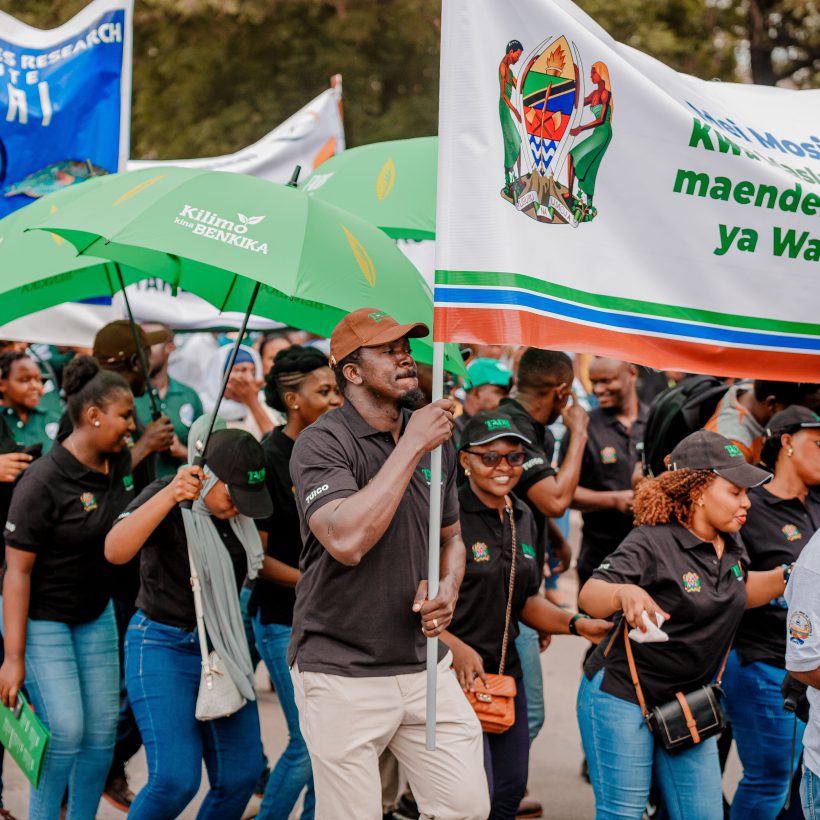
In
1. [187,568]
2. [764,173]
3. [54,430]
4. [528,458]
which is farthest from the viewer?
[54,430]

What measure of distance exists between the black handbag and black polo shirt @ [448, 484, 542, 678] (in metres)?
0.64

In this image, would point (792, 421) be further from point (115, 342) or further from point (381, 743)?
point (115, 342)

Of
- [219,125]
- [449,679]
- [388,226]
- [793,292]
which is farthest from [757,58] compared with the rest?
[449,679]

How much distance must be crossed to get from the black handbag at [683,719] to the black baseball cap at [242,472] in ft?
5.39

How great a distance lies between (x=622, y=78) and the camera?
4383mm

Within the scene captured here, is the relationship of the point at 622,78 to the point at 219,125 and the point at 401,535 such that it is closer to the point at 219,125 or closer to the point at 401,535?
the point at 401,535

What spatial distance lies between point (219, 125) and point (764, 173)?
13.8 meters

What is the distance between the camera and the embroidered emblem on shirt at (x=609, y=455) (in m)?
7.26

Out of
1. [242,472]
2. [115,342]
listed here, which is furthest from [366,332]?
[115,342]

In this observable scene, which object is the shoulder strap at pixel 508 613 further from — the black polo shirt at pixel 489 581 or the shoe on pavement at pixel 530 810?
the shoe on pavement at pixel 530 810

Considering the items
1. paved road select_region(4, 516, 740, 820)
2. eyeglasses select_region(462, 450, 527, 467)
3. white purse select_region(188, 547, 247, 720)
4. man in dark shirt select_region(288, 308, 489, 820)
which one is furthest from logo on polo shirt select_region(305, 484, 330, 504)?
paved road select_region(4, 516, 740, 820)

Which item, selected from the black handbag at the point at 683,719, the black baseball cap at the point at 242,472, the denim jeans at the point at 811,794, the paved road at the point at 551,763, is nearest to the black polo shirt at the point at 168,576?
the black baseball cap at the point at 242,472

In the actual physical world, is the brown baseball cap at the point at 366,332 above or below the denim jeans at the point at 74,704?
above

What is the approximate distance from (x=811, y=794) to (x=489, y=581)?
1.56 metres
